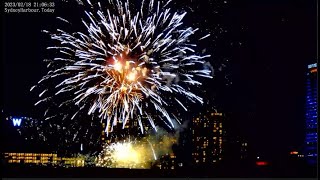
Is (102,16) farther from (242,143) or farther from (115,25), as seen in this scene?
(242,143)

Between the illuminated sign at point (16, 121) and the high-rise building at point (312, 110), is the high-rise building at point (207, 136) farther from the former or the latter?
the illuminated sign at point (16, 121)

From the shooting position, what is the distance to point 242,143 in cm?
1584

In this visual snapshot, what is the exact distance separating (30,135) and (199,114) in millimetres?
7909

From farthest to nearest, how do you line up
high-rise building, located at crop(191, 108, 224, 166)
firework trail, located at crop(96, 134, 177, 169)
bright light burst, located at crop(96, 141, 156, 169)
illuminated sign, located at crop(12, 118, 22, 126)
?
illuminated sign, located at crop(12, 118, 22, 126) → high-rise building, located at crop(191, 108, 224, 166) → firework trail, located at crop(96, 134, 177, 169) → bright light burst, located at crop(96, 141, 156, 169)

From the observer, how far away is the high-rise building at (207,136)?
14798 mm

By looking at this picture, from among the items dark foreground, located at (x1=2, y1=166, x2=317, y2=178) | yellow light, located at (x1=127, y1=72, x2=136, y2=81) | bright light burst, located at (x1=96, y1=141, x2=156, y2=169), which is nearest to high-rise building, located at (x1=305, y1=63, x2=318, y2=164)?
dark foreground, located at (x1=2, y1=166, x2=317, y2=178)

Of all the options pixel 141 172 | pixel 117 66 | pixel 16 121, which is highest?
pixel 117 66

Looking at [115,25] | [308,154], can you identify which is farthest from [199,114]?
[115,25]

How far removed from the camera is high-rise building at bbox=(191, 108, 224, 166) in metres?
14.8

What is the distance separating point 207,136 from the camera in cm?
1584
